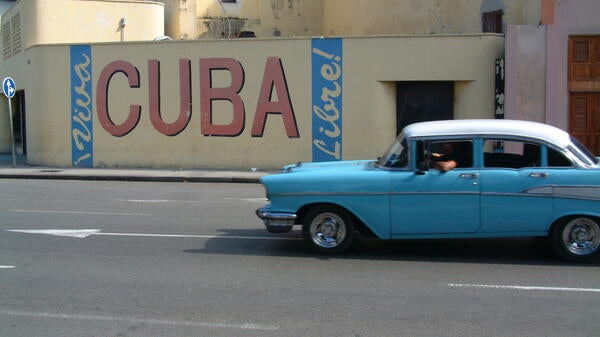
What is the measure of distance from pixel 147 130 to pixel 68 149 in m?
2.99

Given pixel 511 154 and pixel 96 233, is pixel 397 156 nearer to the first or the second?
pixel 511 154

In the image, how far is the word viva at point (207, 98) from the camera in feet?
66.3

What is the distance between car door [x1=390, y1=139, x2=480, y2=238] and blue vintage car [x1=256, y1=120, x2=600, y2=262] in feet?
0.04

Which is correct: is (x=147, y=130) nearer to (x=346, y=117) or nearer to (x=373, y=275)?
(x=346, y=117)

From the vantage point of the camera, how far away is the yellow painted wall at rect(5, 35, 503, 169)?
1925 centimetres

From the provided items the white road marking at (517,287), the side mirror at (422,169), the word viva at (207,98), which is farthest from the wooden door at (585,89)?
the white road marking at (517,287)

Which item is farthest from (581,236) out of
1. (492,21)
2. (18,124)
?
(18,124)

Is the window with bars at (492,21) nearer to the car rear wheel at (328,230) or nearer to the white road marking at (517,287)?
the car rear wheel at (328,230)

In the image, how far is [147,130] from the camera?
69.4 ft

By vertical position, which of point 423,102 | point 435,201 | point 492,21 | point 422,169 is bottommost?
point 435,201

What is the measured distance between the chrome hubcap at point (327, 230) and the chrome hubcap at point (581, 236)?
2.64 meters

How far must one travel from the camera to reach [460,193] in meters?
7.68

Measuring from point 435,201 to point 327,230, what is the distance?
138 cm

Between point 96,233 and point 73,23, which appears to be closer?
point 96,233
